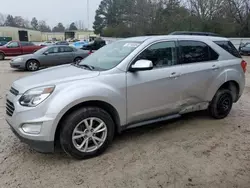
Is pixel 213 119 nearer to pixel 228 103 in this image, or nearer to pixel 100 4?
pixel 228 103

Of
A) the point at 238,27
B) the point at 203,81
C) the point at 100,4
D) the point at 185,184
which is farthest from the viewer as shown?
the point at 100,4

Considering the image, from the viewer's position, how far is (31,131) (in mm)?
2848

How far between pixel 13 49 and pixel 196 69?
18400mm

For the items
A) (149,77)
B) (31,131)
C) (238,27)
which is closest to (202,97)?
(149,77)

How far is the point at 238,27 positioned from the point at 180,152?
33.3 meters

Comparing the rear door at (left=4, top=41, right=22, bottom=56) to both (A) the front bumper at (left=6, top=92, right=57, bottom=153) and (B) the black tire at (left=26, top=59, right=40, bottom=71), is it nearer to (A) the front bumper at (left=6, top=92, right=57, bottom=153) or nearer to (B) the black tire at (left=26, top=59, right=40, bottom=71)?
(B) the black tire at (left=26, top=59, right=40, bottom=71)

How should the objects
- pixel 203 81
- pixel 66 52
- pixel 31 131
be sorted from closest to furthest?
pixel 31 131
pixel 203 81
pixel 66 52

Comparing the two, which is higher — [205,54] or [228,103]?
[205,54]

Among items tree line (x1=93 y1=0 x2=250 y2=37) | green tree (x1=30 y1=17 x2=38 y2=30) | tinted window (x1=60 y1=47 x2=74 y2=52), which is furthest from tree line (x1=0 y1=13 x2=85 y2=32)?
tinted window (x1=60 y1=47 x2=74 y2=52)


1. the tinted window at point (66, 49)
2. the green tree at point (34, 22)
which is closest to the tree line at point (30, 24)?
the green tree at point (34, 22)

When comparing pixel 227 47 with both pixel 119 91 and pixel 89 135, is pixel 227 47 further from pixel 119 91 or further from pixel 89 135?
pixel 89 135

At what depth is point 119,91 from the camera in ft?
10.6

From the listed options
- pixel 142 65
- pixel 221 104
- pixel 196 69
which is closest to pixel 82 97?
pixel 142 65

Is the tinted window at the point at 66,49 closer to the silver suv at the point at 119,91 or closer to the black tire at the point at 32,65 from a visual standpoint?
the black tire at the point at 32,65
